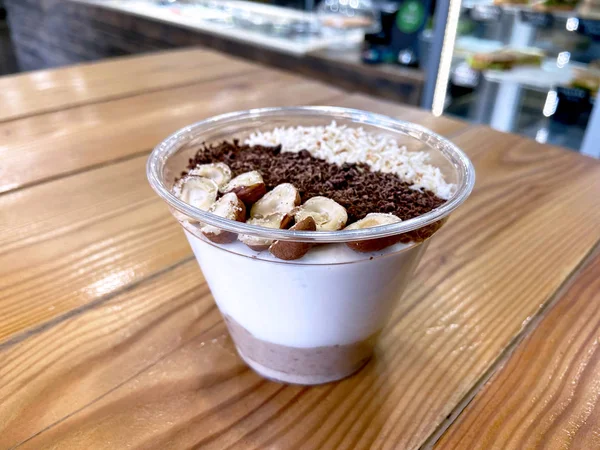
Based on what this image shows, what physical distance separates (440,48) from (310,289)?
6.28ft

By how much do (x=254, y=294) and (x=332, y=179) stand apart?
0.48 ft

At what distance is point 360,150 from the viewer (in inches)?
22.0

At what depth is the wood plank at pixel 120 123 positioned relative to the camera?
2.78 feet

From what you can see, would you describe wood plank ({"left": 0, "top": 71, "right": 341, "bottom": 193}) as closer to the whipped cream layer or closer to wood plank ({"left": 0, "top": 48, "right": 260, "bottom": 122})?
wood plank ({"left": 0, "top": 48, "right": 260, "bottom": 122})

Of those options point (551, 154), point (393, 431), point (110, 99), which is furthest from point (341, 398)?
point (110, 99)

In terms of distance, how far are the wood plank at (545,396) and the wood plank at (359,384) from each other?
2 cm

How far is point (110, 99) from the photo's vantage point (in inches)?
44.9

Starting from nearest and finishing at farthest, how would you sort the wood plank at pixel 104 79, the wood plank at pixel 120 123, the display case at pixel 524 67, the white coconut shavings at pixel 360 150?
the white coconut shavings at pixel 360 150 → the wood plank at pixel 120 123 → the wood plank at pixel 104 79 → the display case at pixel 524 67

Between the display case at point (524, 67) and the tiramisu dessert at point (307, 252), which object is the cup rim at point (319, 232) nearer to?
the tiramisu dessert at point (307, 252)

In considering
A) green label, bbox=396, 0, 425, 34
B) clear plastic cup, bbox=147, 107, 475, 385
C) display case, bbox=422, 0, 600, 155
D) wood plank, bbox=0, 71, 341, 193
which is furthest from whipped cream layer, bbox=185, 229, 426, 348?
green label, bbox=396, 0, 425, 34

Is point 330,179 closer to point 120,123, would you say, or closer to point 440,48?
point 120,123

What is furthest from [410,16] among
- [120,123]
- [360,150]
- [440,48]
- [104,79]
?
[360,150]

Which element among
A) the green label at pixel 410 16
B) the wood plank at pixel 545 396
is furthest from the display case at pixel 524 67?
the wood plank at pixel 545 396

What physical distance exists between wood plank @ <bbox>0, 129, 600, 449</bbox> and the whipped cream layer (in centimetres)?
5
